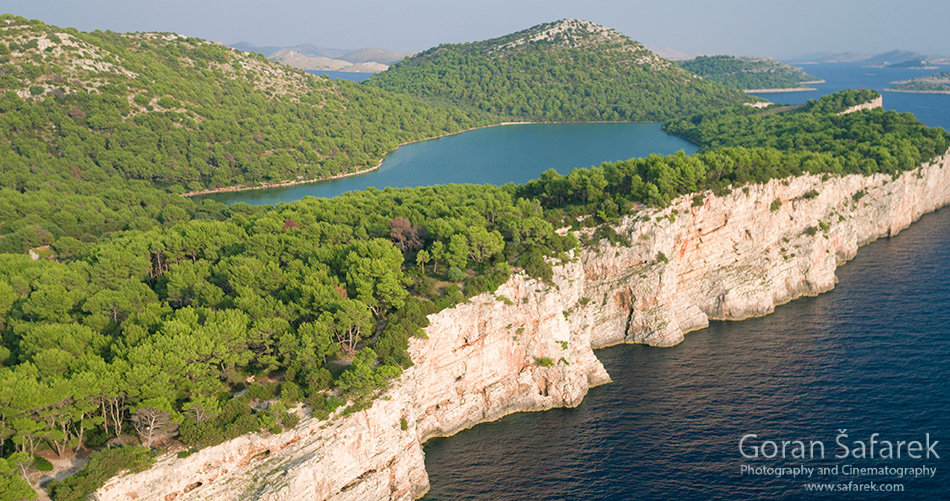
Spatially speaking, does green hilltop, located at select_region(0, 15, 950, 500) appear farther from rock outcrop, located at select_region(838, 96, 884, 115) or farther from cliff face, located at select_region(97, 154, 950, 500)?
rock outcrop, located at select_region(838, 96, 884, 115)

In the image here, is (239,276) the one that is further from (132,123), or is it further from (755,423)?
(132,123)

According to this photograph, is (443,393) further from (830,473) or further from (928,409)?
(928,409)

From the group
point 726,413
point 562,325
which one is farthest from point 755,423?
point 562,325

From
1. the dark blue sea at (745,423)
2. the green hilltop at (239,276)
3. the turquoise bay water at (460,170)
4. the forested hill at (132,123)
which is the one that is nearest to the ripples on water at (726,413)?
the dark blue sea at (745,423)

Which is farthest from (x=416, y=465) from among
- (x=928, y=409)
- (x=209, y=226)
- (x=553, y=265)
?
(x=928, y=409)

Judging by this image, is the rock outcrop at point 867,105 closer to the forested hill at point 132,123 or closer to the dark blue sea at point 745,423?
the dark blue sea at point 745,423

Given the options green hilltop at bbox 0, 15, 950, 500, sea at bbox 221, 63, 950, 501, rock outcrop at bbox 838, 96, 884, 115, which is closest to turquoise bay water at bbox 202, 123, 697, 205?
green hilltop at bbox 0, 15, 950, 500
